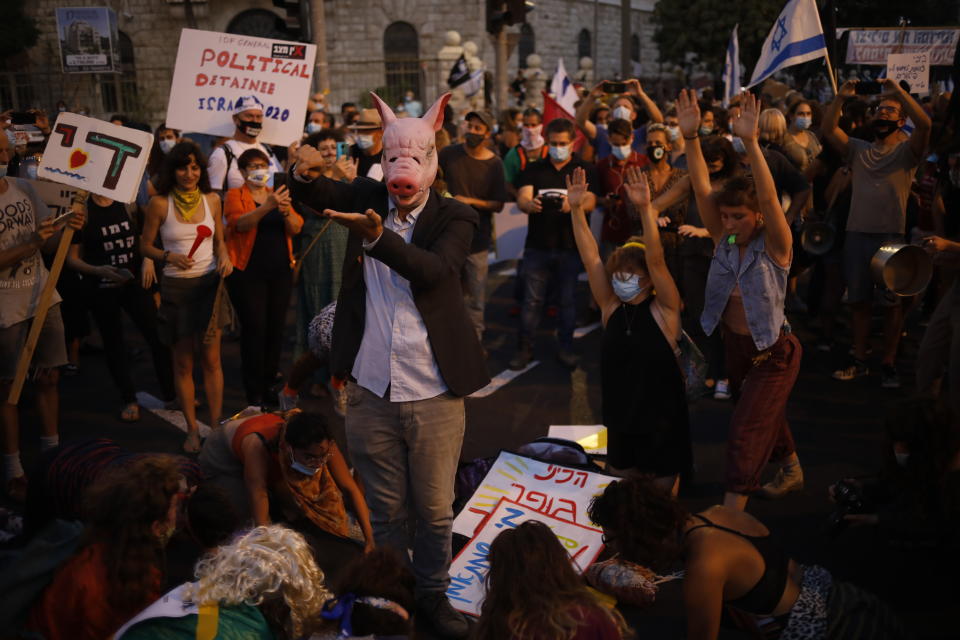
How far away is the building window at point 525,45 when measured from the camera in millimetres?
→ 37875

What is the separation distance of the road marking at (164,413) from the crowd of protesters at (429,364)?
Result: 7.7 inches

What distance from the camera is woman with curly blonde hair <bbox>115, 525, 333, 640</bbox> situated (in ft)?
8.91

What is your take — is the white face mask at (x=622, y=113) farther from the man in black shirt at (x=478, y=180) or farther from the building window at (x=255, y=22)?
the building window at (x=255, y=22)

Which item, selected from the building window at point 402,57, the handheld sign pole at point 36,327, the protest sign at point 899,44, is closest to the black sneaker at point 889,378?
the handheld sign pole at point 36,327

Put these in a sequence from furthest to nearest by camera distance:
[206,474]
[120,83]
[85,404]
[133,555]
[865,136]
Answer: [120,83] < [865,136] < [85,404] < [206,474] < [133,555]

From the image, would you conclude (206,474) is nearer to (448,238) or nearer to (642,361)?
(448,238)

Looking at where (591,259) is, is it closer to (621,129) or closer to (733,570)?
(733,570)

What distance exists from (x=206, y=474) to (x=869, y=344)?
513cm

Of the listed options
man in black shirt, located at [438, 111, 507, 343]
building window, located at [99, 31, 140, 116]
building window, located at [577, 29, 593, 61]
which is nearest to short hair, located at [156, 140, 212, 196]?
man in black shirt, located at [438, 111, 507, 343]

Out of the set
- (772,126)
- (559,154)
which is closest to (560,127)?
(559,154)

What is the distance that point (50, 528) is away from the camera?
10.9 feet

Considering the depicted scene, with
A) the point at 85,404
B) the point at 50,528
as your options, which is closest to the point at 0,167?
the point at 85,404

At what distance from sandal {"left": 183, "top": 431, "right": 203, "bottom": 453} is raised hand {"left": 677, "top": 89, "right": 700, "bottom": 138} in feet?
11.5

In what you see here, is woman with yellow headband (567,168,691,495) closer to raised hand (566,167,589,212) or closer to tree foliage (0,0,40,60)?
raised hand (566,167,589,212)
